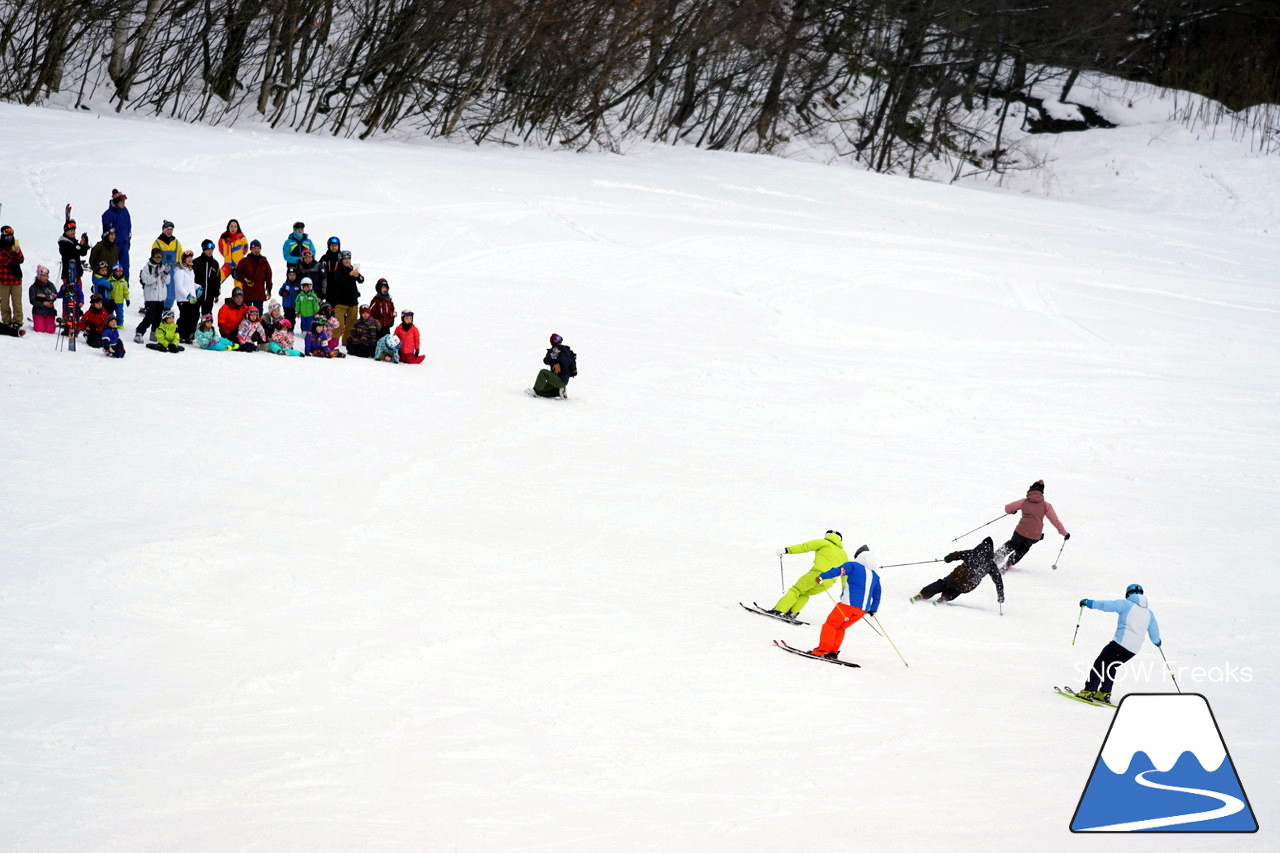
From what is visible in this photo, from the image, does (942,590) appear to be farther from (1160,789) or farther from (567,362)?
(567,362)

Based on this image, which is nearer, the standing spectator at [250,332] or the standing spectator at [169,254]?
the standing spectator at [169,254]

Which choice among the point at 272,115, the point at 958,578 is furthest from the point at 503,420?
the point at 272,115

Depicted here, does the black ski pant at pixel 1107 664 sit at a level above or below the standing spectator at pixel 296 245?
below

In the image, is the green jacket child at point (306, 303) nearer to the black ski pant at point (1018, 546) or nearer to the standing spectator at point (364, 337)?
the standing spectator at point (364, 337)

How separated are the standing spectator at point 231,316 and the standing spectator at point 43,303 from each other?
5.75 ft

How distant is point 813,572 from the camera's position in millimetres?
8578

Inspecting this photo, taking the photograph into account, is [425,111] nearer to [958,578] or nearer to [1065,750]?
[958,578]

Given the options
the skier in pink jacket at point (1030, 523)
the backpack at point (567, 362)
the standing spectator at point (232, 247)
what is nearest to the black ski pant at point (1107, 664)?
the skier in pink jacket at point (1030, 523)

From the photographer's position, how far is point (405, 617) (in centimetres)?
739

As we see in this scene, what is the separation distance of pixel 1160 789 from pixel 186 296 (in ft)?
36.9

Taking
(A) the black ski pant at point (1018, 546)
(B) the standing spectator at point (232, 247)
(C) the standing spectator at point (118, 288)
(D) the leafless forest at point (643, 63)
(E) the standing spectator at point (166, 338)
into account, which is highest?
(D) the leafless forest at point (643, 63)

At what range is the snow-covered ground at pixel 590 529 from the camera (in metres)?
5.63

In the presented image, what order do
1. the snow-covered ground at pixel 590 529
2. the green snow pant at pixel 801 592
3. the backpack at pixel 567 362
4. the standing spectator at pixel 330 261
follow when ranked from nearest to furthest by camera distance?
the snow-covered ground at pixel 590 529, the green snow pant at pixel 801 592, the backpack at pixel 567 362, the standing spectator at pixel 330 261

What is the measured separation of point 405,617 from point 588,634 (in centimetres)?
120
